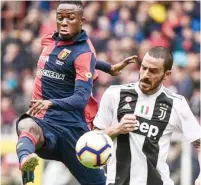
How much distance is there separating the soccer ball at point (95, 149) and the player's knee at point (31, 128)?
847 millimetres

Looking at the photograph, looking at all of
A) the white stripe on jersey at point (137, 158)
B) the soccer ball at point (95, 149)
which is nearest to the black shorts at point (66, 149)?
Answer: the soccer ball at point (95, 149)

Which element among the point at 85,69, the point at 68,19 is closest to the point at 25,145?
the point at 85,69

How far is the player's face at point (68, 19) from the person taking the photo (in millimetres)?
9320

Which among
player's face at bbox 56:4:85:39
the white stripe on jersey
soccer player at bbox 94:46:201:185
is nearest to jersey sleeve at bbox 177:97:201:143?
soccer player at bbox 94:46:201:185

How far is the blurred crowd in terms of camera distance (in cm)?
1812

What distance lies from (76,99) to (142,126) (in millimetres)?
887

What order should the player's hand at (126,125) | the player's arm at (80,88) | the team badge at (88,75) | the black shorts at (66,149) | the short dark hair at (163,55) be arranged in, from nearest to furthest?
the player's hand at (126,125)
the short dark hair at (163,55)
the player's arm at (80,88)
the team badge at (88,75)
the black shorts at (66,149)

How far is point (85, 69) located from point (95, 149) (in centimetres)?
115

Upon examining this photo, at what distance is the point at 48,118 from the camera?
30.8ft

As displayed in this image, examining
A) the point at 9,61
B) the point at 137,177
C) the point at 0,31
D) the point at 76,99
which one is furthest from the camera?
the point at 0,31

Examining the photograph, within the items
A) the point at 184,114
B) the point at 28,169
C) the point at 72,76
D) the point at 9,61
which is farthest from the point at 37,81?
the point at 9,61

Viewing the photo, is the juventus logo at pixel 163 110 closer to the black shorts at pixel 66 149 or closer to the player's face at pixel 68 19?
the black shorts at pixel 66 149

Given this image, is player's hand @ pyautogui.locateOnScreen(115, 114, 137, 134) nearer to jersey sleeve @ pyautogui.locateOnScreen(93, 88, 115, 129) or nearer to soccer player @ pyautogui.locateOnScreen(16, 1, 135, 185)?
jersey sleeve @ pyautogui.locateOnScreen(93, 88, 115, 129)

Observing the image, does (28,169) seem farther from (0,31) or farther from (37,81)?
(0,31)
